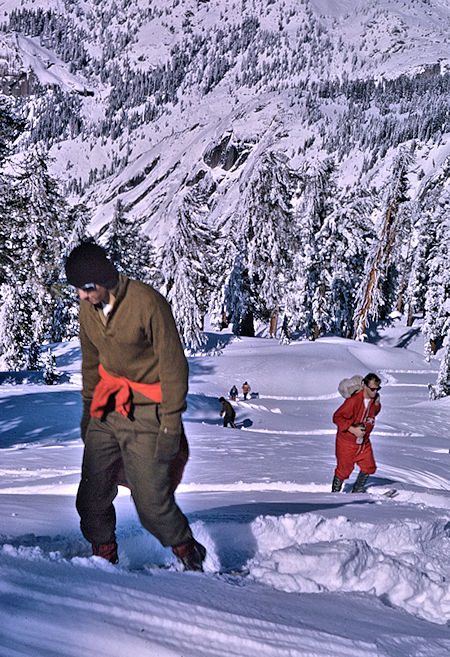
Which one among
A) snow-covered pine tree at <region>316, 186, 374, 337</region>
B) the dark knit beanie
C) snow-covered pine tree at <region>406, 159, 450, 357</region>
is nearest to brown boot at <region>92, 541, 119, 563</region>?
the dark knit beanie

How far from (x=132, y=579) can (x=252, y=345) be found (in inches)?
1152

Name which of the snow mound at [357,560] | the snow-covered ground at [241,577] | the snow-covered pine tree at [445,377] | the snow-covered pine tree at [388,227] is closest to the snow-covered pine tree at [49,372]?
the snow-covered ground at [241,577]

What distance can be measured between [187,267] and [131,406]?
96.6ft

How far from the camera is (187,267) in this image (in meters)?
32.4

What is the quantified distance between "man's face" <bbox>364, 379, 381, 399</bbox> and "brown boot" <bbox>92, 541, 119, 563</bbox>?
4511 millimetres

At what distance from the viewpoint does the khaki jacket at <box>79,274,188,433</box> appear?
10.2 ft

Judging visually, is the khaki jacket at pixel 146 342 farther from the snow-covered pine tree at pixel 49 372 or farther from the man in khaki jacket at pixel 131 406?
the snow-covered pine tree at pixel 49 372

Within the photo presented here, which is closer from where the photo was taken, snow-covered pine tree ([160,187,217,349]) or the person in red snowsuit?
the person in red snowsuit

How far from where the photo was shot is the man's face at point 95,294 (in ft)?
10.0

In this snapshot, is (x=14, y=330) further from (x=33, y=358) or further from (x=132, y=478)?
(x=132, y=478)

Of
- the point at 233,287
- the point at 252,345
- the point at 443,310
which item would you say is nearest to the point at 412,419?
the point at 443,310

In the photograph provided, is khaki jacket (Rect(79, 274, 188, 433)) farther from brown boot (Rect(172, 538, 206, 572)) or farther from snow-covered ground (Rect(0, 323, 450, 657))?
snow-covered ground (Rect(0, 323, 450, 657))

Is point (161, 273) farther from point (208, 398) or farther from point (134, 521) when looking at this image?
point (134, 521)

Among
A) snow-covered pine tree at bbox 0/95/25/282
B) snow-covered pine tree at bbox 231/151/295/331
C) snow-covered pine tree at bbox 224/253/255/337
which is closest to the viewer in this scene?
snow-covered pine tree at bbox 0/95/25/282
